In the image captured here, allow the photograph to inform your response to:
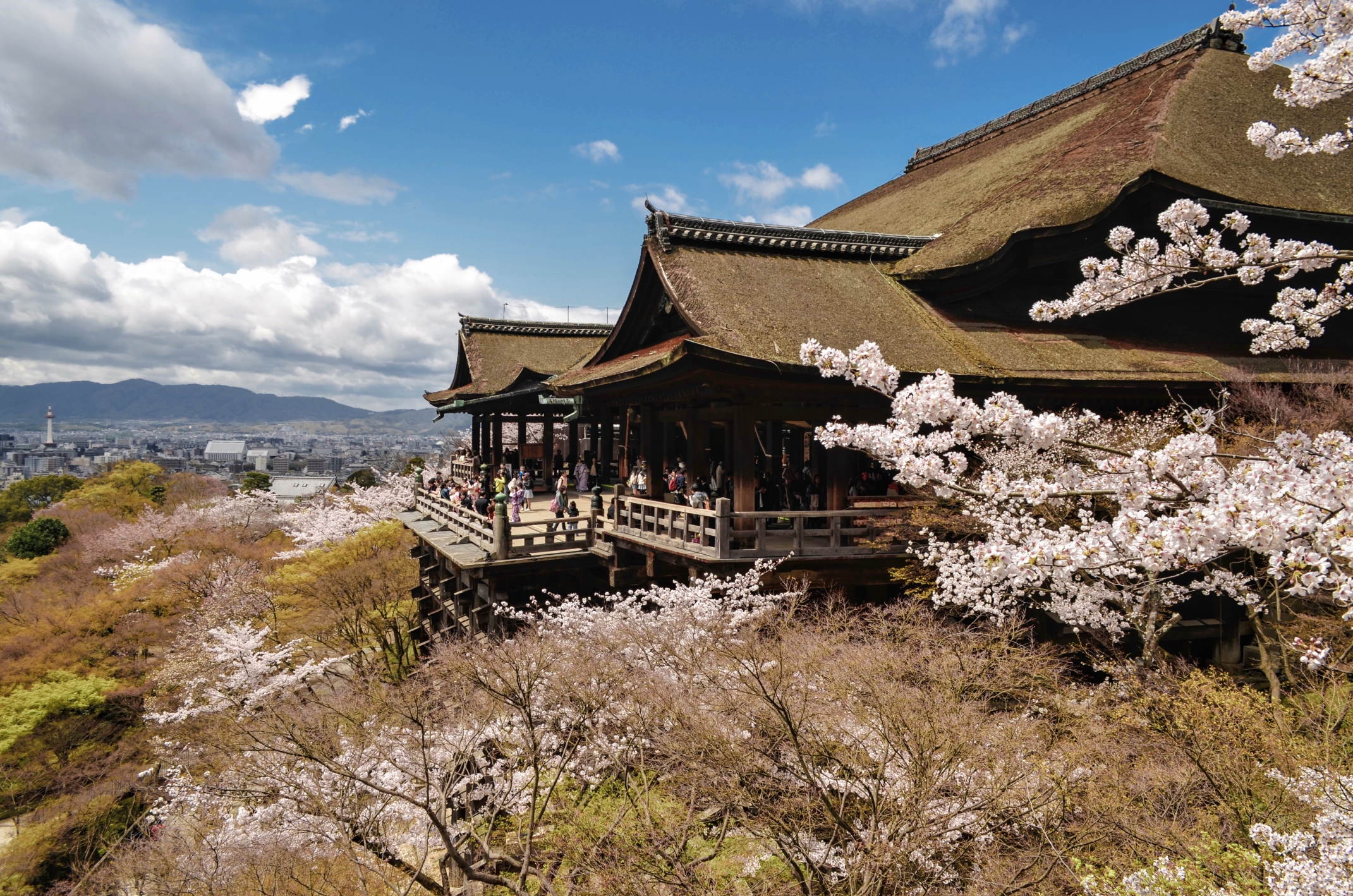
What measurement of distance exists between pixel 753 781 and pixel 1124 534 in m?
4.97

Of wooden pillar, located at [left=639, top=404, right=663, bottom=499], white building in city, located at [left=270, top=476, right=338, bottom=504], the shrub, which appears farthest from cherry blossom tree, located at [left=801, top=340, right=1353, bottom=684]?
white building in city, located at [left=270, top=476, right=338, bottom=504]

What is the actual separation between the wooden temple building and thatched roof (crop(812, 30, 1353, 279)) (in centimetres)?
7

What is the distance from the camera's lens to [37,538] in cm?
3238

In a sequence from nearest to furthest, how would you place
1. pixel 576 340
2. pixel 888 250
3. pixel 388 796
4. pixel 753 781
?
pixel 753 781 → pixel 388 796 → pixel 888 250 → pixel 576 340

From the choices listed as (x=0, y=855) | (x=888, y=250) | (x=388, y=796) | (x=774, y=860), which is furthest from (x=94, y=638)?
(x=888, y=250)

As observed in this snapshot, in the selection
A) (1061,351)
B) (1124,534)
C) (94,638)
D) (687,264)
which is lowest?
(94,638)

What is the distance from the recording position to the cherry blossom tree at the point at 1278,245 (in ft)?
14.2

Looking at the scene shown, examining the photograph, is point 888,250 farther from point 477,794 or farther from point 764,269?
point 477,794

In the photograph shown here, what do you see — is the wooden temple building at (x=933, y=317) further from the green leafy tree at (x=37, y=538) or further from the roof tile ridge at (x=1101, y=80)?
the green leafy tree at (x=37, y=538)

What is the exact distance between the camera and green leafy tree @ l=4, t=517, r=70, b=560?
31891 millimetres

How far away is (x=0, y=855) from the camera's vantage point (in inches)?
545

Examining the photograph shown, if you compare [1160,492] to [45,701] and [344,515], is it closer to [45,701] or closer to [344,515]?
[45,701]

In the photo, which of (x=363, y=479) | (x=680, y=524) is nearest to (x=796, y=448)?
(x=680, y=524)

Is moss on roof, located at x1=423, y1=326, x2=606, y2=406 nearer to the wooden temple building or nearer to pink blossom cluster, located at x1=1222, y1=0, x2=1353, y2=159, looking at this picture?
the wooden temple building
